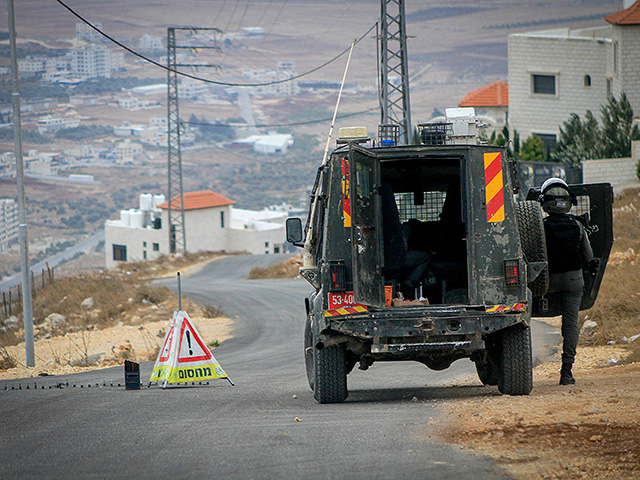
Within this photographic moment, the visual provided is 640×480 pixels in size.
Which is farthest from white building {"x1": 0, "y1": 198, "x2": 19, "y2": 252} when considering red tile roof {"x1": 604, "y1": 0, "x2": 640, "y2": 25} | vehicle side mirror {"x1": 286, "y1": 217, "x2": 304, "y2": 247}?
vehicle side mirror {"x1": 286, "y1": 217, "x2": 304, "y2": 247}

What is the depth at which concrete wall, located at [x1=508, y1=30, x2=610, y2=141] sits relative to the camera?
5166 centimetres

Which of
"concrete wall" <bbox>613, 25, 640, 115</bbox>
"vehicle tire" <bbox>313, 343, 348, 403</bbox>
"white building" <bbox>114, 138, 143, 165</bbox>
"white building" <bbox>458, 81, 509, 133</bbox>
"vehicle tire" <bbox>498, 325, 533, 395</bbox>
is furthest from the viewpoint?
"white building" <bbox>114, 138, 143, 165</bbox>

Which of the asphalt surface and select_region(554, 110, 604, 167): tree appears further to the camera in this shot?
select_region(554, 110, 604, 167): tree

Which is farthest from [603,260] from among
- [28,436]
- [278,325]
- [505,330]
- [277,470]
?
[278,325]

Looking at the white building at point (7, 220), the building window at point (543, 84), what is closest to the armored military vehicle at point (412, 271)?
the building window at point (543, 84)

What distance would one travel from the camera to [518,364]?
862cm

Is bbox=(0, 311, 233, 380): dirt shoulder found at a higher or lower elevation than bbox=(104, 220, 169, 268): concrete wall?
lower

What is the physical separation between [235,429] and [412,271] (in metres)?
2.78

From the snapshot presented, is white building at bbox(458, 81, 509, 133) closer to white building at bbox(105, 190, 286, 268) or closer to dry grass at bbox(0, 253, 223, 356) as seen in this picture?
white building at bbox(105, 190, 286, 268)

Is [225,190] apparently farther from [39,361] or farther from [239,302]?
[39,361]

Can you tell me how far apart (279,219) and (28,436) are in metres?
83.7

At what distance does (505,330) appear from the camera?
28.5ft

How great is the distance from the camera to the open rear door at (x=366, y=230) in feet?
26.1

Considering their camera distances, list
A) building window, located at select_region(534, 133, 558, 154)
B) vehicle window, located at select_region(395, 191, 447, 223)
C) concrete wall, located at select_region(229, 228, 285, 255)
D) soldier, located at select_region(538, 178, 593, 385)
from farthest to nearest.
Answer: concrete wall, located at select_region(229, 228, 285, 255) → building window, located at select_region(534, 133, 558, 154) → vehicle window, located at select_region(395, 191, 447, 223) → soldier, located at select_region(538, 178, 593, 385)
